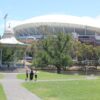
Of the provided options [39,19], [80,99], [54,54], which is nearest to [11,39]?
[54,54]

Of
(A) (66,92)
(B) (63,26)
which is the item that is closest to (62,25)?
(B) (63,26)

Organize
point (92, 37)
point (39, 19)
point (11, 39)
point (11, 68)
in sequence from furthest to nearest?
point (39, 19) < point (92, 37) < point (11, 39) < point (11, 68)

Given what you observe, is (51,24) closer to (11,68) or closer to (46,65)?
(46,65)

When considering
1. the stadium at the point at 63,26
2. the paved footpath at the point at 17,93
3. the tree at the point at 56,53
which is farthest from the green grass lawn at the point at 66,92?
the stadium at the point at 63,26

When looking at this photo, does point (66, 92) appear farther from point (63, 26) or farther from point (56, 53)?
point (63, 26)

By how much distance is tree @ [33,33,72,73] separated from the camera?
3132 inches

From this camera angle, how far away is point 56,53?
8038cm

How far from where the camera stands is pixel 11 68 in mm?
66062

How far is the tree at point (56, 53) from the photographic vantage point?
3132 inches

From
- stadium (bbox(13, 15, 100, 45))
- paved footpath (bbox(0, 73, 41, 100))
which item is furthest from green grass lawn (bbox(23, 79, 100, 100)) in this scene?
stadium (bbox(13, 15, 100, 45))

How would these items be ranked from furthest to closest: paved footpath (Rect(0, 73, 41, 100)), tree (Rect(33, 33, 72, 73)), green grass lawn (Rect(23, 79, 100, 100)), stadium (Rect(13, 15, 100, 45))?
stadium (Rect(13, 15, 100, 45))
tree (Rect(33, 33, 72, 73))
green grass lawn (Rect(23, 79, 100, 100))
paved footpath (Rect(0, 73, 41, 100))

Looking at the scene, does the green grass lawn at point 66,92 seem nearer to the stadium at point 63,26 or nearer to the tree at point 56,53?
the tree at point 56,53

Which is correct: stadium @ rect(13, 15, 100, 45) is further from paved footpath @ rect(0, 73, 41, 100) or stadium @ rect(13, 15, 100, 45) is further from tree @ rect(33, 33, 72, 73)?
paved footpath @ rect(0, 73, 41, 100)

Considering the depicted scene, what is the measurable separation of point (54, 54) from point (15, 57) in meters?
10.3
